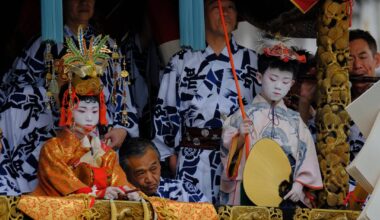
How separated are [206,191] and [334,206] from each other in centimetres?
85

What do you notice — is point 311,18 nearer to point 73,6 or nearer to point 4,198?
point 73,6

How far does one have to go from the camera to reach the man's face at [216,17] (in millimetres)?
13062

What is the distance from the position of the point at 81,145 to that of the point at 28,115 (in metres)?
0.65

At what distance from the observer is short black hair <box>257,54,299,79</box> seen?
12656 millimetres

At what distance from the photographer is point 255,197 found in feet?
40.5

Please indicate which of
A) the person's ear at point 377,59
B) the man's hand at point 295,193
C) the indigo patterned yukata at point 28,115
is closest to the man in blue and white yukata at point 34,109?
the indigo patterned yukata at point 28,115

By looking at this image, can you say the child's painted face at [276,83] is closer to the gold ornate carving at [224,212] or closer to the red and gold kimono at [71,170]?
the gold ornate carving at [224,212]

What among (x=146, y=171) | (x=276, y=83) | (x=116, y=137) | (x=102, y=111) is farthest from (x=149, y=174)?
(x=276, y=83)

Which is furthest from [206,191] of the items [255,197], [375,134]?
[375,134]

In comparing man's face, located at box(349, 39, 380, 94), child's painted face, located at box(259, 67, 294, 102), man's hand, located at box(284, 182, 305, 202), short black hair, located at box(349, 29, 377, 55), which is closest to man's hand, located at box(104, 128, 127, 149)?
child's painted face, located at box(259, 67, 294, 102)

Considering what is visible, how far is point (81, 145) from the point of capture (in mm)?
12172

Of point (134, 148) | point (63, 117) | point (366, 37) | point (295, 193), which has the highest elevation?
point (366, 37)

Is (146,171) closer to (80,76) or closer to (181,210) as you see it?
(181,210)

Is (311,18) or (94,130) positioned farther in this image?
(311,18)
